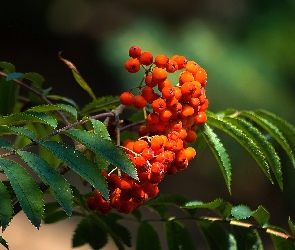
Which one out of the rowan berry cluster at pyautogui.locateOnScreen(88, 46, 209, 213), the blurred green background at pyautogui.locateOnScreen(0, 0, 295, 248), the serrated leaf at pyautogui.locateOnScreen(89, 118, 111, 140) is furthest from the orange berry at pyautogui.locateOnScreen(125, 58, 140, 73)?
the blurred green background at pyautogui.locateOnScreen(0, 0, 295, 248)

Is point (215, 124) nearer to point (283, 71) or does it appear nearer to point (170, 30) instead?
point (283, 71)

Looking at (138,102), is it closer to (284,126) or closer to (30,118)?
(30,118)

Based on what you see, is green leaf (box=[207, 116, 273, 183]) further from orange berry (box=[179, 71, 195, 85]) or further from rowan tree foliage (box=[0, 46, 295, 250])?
orange berry (box=[179, 71, 195, 85])

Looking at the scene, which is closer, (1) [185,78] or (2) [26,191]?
(2) [26,191]

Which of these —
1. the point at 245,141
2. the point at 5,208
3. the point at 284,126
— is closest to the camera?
the point at 5,208

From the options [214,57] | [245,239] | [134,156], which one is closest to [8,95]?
[134,156]

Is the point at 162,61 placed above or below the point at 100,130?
above
